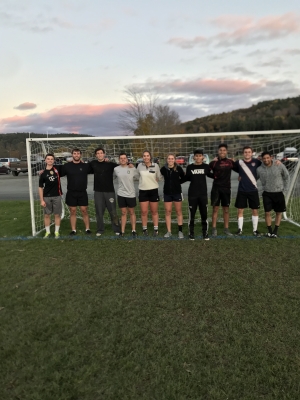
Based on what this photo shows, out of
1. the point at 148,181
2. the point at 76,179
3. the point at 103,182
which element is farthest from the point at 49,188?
the point at 148,181

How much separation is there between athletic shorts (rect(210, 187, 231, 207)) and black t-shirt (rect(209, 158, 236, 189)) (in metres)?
0.09

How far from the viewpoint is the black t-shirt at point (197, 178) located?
6285 millimetres

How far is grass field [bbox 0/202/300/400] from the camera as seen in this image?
2.44m

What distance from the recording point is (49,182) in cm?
671

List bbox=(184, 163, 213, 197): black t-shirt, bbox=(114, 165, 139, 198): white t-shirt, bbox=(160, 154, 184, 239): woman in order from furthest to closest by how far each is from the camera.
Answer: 1. bbox=(114, 165, 139, 198): white t-shirt
2. bbox=(160, 154, 184, 239): woman
3. bbox=(184, 163, 213, 197): black t-shirt

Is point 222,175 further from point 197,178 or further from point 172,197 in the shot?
point 172,197

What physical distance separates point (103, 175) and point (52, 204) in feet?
4.39

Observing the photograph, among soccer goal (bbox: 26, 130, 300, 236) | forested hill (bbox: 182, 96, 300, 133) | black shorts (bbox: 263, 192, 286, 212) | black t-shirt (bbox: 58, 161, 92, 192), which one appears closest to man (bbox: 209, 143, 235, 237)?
black shorts (bbox: 263, 192, 286, 212)

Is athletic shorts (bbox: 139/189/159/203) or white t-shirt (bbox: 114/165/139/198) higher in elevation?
white t-shirt (bbox: 114/165/139/198)

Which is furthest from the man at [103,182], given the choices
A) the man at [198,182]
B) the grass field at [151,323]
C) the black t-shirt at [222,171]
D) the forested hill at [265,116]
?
the forested hill at [265,116]

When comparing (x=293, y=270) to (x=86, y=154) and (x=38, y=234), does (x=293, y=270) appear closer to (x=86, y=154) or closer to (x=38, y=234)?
(x=38, y=234)

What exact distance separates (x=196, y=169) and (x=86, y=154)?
367 cm

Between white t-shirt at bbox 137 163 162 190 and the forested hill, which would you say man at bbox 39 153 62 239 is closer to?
white t-shirt at bbox 137 163 162 190

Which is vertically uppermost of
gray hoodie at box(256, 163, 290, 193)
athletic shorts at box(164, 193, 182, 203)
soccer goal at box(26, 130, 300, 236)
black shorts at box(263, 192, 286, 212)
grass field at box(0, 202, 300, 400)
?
soccer goal at box(26, 130, 300, 236)
